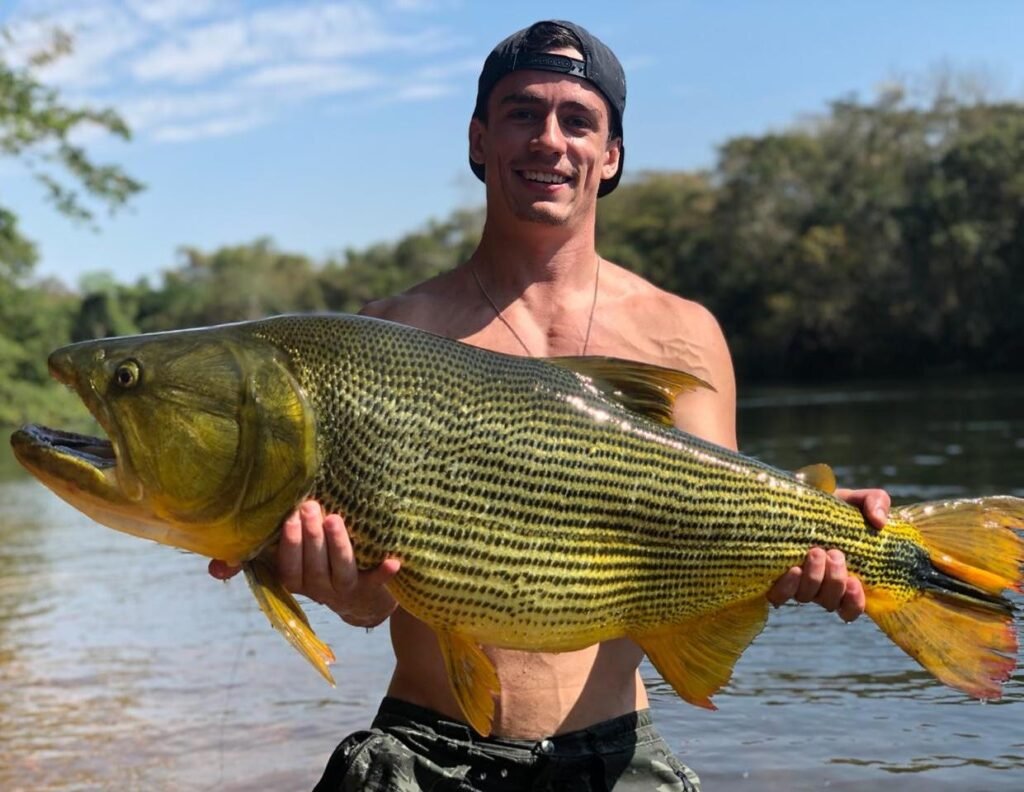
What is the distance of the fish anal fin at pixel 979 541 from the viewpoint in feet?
12.1

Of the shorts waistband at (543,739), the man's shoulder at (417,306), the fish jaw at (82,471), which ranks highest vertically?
the man's shoulder at (417,306)

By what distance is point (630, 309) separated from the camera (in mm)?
4402

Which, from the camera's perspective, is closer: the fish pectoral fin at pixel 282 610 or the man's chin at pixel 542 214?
the fish pectoral fin at pixel 282 610

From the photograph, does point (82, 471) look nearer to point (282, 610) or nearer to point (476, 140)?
point (282, 610)

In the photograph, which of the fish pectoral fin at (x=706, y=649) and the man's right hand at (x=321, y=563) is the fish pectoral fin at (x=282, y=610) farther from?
the fish pectoral fin at (x=706, y=649)

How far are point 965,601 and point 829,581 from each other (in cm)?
43

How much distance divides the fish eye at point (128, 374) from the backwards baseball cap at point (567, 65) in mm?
1776

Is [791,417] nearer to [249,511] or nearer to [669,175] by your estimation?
[249,511]

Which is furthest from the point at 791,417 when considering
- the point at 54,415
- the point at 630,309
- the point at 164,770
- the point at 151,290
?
the point at 151,290

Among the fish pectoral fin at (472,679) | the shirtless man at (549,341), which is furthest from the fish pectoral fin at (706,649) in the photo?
the fish pectoral fin at (472,679)

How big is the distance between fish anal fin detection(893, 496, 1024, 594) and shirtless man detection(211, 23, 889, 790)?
0.61ft

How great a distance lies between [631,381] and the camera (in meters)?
3.57

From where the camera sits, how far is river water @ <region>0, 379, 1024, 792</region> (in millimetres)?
7195

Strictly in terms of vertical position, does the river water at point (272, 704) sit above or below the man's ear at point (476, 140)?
Result: below
